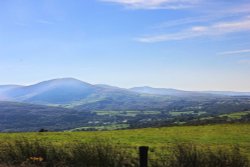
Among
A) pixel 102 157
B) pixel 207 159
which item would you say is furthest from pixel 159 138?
pixel 207 159

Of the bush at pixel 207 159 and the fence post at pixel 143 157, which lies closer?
the bush at pixel 207 159

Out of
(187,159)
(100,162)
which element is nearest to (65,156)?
(100,162)

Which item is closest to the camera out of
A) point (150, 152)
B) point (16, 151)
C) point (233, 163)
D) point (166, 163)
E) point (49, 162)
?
point (233, 163)

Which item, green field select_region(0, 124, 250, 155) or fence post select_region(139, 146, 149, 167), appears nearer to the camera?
fence post select_region(139, 146, 149, 167)

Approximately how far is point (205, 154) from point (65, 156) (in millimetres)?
7204

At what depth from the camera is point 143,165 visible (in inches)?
730

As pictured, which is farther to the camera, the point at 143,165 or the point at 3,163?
the point at 3,163

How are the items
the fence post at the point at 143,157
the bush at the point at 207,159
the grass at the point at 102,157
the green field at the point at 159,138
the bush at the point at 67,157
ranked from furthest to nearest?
the green field at the point at 159,138, the bush at the point at 67,157, the grass at the point at 102,157, the fence post at the point at 143,157, the bush at the point at 207,159

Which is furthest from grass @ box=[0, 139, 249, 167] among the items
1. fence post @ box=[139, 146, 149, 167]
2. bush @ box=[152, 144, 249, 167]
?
fence post @ box=[139, 146, 149, 167]

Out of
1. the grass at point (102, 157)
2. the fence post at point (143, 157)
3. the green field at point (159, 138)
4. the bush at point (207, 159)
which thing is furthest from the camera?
the green field at point (159, 138)

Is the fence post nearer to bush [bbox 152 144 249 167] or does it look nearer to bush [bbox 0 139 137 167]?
bush [bbox 152 144 249 167]

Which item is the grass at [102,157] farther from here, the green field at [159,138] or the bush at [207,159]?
the green field at [159,138]

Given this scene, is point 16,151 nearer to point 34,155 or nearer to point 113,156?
point 34,155

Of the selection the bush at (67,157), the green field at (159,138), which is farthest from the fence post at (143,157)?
the green field at (159,138)
